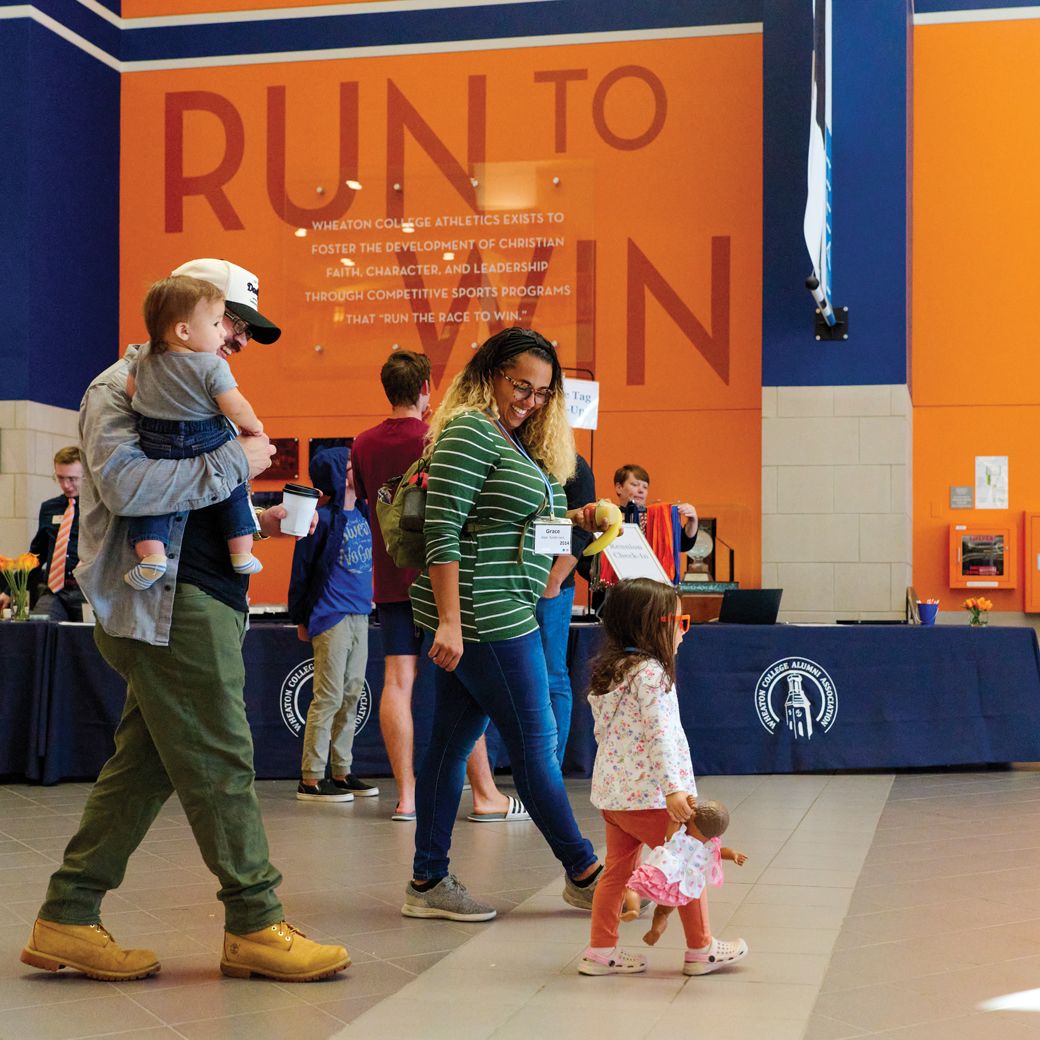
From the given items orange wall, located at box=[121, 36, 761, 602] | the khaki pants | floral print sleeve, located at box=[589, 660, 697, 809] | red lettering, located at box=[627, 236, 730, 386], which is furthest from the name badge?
red lettering, located at box=[627, 236, 730, 386]

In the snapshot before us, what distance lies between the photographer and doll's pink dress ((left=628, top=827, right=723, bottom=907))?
274cm

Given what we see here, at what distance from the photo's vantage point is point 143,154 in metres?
9.66

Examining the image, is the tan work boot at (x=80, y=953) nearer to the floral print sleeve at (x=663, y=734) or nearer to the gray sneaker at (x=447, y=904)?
the gray sneaker at (x=447, y=904)

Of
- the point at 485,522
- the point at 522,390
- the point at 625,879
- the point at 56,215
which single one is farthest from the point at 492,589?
the point at 56,215

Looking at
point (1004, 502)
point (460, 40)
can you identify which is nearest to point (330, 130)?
point (460, 40)

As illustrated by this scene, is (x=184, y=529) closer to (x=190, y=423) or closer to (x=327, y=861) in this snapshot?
(x=190, y=423)

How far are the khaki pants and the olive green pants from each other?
2675 millimetres

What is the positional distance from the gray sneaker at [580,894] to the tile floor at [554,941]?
0.12 feet

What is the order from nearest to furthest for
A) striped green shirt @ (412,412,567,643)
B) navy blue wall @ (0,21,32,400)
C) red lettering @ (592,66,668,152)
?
striped green shirt @ (412,412,567,643) < navy blue wall @ (0,21,32,400) < red lettering @ (592,66,668,152)

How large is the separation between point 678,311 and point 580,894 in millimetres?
6001

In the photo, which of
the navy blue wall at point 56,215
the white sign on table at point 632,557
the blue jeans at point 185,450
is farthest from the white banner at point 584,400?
the navy blue wall at point 56,215

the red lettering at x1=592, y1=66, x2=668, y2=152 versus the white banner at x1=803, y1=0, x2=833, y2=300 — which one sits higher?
the red lettering at x1=592, y1=66, x2=668, y2=152

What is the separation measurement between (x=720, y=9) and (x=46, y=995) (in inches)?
308

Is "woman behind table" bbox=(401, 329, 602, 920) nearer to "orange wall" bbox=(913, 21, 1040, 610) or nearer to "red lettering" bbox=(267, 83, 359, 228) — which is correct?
"orange wall" bbox=(913, 21, 1040, 610)
